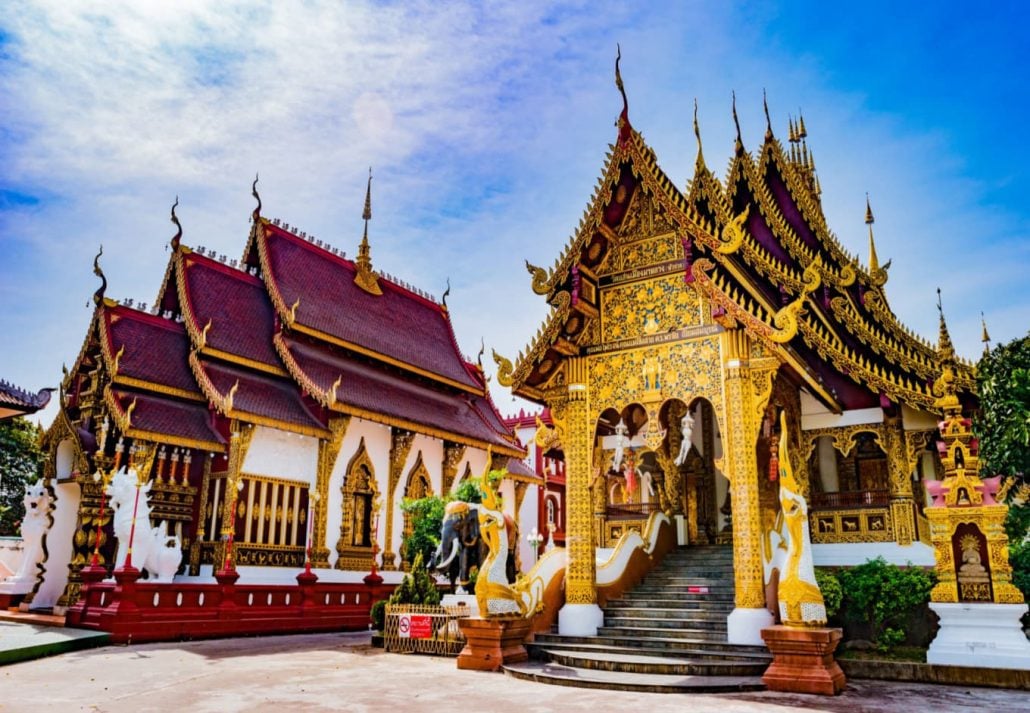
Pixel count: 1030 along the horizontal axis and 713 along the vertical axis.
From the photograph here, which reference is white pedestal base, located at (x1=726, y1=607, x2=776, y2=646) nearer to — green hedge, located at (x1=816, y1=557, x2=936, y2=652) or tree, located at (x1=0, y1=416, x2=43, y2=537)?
green hedge, located at (x1=816, y1=557, x2=936, y2=652)

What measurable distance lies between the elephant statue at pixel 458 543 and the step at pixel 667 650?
142 inches

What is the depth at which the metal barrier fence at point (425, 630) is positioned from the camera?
31.8 feet

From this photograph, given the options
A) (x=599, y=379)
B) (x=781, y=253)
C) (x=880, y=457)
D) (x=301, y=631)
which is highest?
(x=781, y=253)

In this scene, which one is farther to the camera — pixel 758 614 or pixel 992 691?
pixel 758 614

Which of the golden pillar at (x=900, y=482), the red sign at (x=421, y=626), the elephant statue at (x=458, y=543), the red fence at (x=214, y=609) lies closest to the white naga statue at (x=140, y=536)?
the red fence at (x=214, y=609)

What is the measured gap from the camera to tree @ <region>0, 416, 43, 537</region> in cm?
2753

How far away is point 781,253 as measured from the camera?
12.7 meters

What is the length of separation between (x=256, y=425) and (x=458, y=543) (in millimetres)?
5829

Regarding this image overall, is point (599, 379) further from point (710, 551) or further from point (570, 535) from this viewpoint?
point (710, 551)

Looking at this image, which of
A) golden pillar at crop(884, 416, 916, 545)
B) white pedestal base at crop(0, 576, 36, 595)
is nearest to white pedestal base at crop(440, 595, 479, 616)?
golden pillar at crop(884, 416, 916, 545)

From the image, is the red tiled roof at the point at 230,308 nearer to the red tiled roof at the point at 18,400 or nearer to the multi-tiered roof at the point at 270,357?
the multi-tiered roof at the point at 270,357

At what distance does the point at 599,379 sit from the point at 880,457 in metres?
4.41

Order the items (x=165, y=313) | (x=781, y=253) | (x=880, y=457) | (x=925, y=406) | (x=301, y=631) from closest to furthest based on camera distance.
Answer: (x=925, y=406) → (x=880, y=457) → (x=781, y=253) → (x=301, y=631) → (x=165, y=313)

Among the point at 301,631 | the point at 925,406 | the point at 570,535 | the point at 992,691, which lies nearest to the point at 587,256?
the point at 570,535
